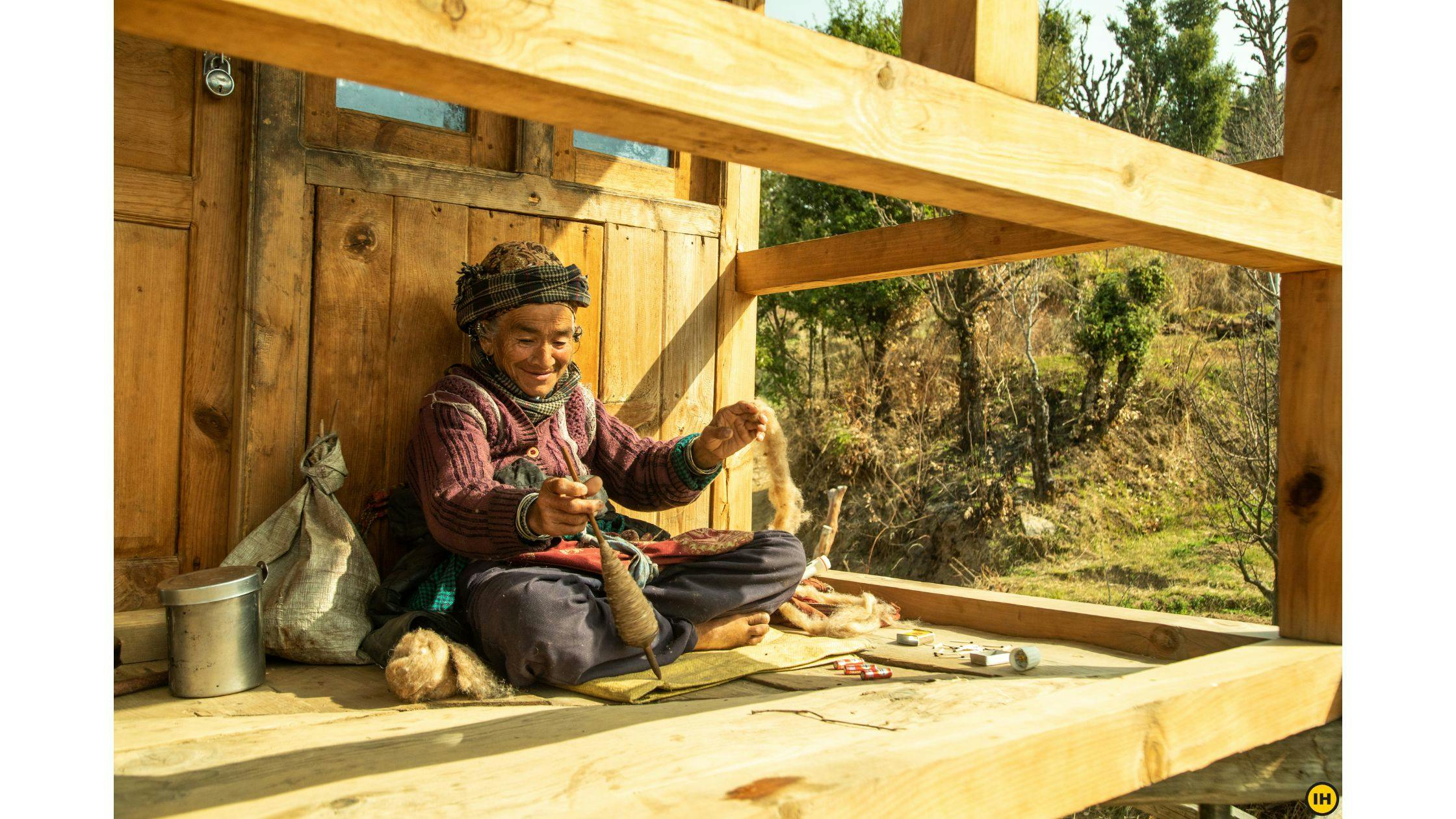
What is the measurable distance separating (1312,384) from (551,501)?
2026 mm

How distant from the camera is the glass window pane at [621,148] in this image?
393cm

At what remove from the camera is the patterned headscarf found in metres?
3.20

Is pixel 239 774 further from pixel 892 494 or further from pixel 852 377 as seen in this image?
pixel 852 377

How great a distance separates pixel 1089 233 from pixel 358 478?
2.39 m

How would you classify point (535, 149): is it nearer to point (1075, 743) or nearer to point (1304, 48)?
point (1304, 48)

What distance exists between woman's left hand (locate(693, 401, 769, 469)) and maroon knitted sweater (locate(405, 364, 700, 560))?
0.13 meters

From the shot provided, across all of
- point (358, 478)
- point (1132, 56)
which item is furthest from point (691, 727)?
point (1132, 56)

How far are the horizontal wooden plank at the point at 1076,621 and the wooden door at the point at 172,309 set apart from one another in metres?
2.43

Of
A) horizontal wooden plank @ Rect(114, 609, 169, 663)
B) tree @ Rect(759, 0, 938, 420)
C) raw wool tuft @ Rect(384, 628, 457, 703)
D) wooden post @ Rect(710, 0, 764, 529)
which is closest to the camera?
raw wool tuft @ Rect(384, 628, 457, 703)

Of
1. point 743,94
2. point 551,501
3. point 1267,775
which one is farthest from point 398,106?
point 1267,775

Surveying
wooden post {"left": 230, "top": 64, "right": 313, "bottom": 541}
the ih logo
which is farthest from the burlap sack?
the ih logo

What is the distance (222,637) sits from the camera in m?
2.59

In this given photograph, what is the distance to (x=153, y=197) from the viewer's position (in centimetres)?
303

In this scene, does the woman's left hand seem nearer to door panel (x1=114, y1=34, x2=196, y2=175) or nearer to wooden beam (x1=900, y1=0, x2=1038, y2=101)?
wooden beam (x1=900, y1=0, x2=1038, y2=101)
